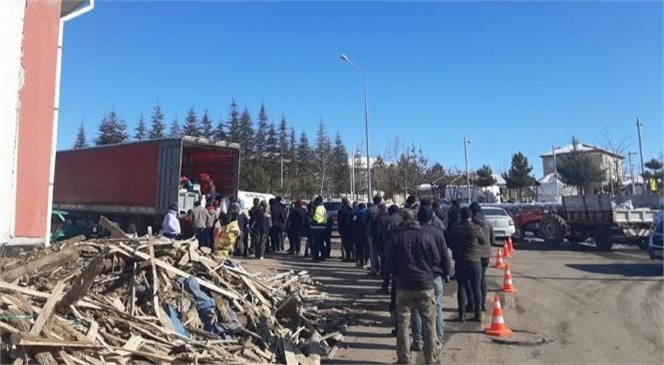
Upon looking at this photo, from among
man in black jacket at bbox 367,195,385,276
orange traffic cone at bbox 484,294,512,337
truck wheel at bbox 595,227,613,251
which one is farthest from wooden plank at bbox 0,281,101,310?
truck wheel at bbox 595,227,613,251

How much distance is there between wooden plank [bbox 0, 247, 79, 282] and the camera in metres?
7.09

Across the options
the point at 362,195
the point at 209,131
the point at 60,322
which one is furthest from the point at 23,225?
the point at 209,131

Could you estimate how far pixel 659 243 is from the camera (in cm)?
1443

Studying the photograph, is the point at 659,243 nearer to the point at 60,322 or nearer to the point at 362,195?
the point at 60,322

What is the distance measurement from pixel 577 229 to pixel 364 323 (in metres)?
15.4

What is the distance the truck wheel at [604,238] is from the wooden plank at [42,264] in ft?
60.3

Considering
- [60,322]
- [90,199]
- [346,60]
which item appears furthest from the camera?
[346,60]

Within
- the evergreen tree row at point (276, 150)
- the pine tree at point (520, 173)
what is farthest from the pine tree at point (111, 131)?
the pine tree at point (520, 173)

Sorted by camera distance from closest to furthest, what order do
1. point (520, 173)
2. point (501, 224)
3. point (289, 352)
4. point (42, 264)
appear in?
point (289, 352), point (42, 264), point (501, 224), point (520, 173)

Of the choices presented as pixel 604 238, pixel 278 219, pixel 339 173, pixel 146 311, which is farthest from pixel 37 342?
pixel 339 173

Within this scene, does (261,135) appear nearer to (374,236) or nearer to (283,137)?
(283,137)

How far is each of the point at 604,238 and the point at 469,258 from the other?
1393 cm

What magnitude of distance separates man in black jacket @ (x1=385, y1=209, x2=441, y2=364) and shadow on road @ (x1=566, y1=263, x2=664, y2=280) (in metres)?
9.84

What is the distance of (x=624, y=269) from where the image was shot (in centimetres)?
1479
